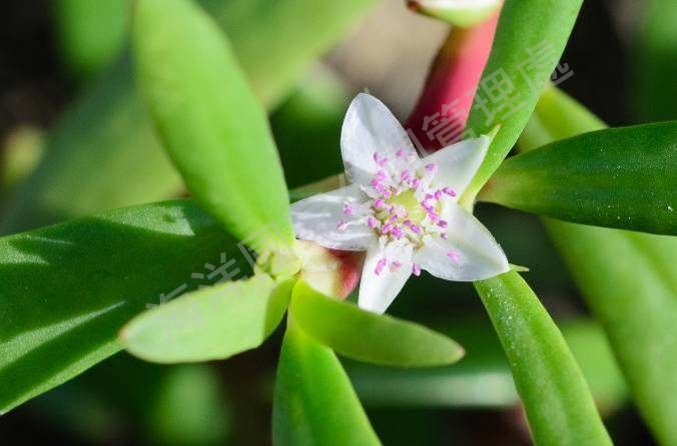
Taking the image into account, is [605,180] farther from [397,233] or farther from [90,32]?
[90,32]

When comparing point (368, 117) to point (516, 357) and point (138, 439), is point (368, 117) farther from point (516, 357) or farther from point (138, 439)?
point (138, 439)

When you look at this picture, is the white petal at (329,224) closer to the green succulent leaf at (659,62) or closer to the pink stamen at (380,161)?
the pink stamen at (380,161)

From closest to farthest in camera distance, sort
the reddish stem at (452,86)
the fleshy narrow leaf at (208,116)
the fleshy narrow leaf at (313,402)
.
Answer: the fleshy narrow leaf at (208,116)
the fleshy narrow leaf at (313,402)
the reddish stem at (452,86)

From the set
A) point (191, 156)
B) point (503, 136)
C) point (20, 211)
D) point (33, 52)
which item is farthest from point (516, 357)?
point (33, 52)

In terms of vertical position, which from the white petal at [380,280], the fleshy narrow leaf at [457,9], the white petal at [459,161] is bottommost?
the white petal at [380,280]

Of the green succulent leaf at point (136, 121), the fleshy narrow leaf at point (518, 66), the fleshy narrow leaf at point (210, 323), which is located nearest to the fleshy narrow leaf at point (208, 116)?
the fleshy narrow leaf at point (210, 323)
